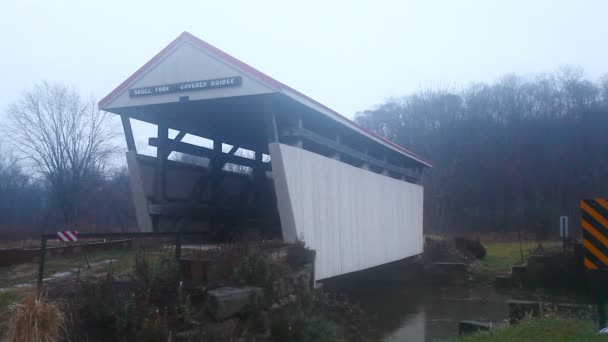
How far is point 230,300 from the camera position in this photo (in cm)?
773

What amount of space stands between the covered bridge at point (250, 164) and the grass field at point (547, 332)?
472 centimetres

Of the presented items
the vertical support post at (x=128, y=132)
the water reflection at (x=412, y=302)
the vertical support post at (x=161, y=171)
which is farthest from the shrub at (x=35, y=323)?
the water reflection at (x=412, y=302)

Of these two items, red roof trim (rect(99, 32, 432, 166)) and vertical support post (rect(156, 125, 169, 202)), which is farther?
vertical support post (rect(156, 125, 169, 202))

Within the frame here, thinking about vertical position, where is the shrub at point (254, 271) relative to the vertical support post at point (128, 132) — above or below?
below

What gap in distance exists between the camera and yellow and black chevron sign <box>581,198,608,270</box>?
804 cm

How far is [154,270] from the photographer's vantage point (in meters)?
7.86

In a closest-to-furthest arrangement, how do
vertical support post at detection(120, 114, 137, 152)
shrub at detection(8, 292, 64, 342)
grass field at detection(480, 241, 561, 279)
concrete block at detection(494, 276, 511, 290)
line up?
shrub at detection(8, 292, 64, 342) → vertical support post at detection(120, 114, 137, 152) → concrete block at detection(494, 276, 511, 290) → grass field at detection(480, 241, 561, 279)

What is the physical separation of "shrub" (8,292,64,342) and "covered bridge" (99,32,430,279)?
12.8 ft

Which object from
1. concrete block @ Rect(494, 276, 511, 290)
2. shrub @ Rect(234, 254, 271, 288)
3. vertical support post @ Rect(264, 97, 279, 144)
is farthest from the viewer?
concrete block @ Rect(494, 276, 511, 290)

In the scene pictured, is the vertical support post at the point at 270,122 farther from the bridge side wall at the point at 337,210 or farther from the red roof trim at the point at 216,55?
the red roof trim at the point at 216,55

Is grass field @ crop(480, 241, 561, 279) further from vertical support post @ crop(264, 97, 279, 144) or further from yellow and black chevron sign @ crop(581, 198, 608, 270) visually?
yellow and black chevron sign @ crop(581, 198, 608, 270)

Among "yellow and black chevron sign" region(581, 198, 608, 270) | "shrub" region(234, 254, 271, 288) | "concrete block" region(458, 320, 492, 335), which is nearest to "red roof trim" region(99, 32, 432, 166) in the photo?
"shrub" region(234, 254, 271, 288)

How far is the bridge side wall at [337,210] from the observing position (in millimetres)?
11547

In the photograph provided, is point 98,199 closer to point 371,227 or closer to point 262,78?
point 371,227
